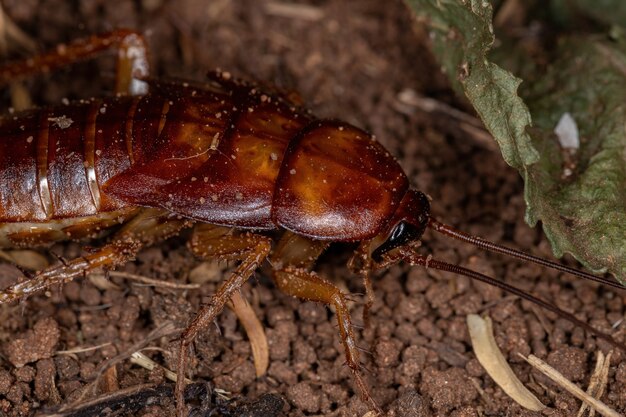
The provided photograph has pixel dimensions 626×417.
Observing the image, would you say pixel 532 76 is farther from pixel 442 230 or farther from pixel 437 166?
pixel 442 230

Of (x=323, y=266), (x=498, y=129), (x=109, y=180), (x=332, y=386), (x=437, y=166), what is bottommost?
(x=332, y=386)

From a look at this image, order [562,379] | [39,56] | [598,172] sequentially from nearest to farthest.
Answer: [562,379] < [598,172] < [39,56]

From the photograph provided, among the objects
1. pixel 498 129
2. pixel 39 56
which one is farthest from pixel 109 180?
pixel 498 129

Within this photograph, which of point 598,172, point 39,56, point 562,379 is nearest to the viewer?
point 562,379

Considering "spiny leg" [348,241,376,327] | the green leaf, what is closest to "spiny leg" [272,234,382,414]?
→ "spiny leg" [348,241,376,327]

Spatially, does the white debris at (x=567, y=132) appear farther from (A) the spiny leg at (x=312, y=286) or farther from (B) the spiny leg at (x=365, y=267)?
(A) the spiny leg at (x=312, y=286)

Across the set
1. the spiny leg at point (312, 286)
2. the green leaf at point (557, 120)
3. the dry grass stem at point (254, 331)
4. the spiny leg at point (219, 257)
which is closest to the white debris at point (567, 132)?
the green leaf at point (557, 120)

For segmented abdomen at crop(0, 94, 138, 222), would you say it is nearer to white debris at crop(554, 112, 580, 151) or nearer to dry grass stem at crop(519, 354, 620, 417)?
dry grass stem at crop(519, 354, 620, 417)
